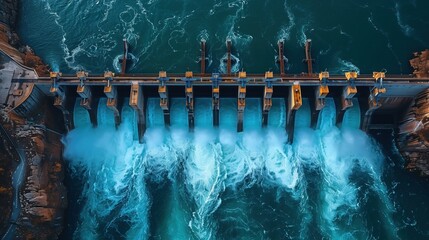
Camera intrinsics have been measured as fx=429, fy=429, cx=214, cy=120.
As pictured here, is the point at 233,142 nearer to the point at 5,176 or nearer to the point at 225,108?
the point at 225,108

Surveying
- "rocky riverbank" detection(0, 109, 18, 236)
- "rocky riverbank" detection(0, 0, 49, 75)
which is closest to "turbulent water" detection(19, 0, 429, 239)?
"rocky riverbank" detection(0, 0, 49, 75)

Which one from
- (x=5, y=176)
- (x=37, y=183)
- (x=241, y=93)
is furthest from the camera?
(x=241, y=93)

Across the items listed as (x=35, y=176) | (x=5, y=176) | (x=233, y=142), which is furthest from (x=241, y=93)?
(x=5, y=176)

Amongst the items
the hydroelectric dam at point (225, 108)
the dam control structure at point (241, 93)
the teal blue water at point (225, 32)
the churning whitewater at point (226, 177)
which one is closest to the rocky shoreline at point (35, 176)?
the hydroelectric dam at point (225, 108)

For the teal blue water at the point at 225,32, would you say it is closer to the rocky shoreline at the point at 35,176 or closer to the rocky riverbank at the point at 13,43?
the rocky riverbank at the point at 13,43

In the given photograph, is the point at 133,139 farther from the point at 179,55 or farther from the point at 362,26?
the point at 362,26

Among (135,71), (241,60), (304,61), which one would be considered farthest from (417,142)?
(135,71)

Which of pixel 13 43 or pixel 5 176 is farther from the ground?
pixel 13 43
